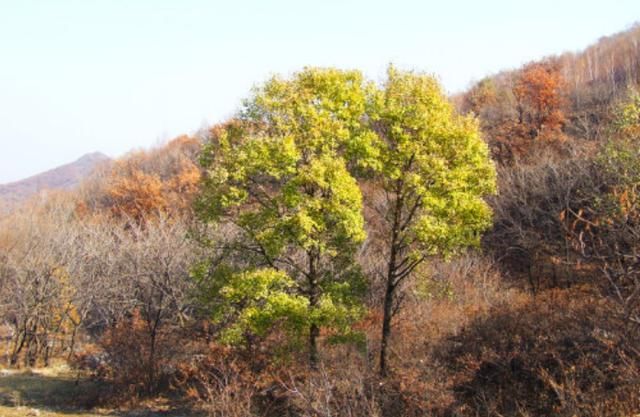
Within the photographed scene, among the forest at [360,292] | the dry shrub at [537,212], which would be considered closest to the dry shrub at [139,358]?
the forest at [360,292]

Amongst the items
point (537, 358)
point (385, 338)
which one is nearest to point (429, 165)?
point (385, 338)

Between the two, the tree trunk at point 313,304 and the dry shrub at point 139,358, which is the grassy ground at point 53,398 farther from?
the tree trunk at point 313,304

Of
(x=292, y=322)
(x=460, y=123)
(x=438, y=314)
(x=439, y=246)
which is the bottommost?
(x=438, y=314)

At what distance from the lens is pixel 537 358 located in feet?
46.2

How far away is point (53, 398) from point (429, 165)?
1635 cm

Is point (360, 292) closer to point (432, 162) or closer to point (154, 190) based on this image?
point (432, 162)

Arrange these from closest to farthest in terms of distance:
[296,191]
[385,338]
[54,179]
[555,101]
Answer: [296,191] < [385,338] < [555,101] < [54,179]

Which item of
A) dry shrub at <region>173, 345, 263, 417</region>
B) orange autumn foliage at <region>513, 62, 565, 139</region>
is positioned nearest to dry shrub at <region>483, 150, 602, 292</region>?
orange autumn foliage at <region>513, 62, 565, 139</region>

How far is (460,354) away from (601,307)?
395 cm

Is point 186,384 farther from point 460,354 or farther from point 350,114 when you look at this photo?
point 350,114

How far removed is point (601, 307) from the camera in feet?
49.5

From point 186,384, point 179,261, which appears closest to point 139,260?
point 179,261

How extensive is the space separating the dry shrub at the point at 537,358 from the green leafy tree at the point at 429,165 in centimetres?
247

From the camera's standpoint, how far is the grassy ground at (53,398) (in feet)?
61.4
